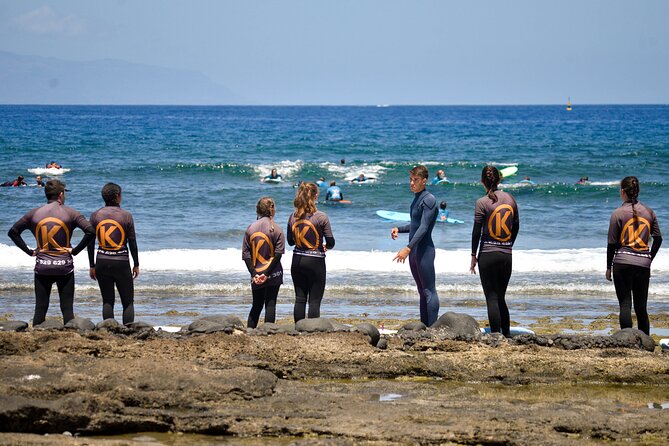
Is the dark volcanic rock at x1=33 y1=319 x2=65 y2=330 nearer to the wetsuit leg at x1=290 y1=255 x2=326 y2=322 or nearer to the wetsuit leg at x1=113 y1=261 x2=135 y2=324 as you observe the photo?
the wetsuit leg at x1=113 y1=261 x2=135 y2=324

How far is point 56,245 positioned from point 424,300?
368 cm

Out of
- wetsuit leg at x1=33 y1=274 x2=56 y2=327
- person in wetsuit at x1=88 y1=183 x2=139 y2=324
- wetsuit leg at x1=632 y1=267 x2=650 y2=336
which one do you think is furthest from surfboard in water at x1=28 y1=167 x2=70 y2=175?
wetsuit leg at x1=632 y1=267 x2=650 y2=336

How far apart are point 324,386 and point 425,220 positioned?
253cm

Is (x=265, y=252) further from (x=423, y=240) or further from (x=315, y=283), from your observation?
(x=423, y=240)

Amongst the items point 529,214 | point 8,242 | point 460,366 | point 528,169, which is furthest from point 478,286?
point 528,169

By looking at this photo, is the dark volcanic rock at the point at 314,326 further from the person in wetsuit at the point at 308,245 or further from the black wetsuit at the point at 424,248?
the black wetsuit at the point at 424,248

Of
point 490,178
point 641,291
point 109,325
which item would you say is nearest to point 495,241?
point 490,178

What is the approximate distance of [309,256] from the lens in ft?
29.7

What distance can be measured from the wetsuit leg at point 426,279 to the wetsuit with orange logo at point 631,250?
1.73 m

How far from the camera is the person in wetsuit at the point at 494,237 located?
344 inches

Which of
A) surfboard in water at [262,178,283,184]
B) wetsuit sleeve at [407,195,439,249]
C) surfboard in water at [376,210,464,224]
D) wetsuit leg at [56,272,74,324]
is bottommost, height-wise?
surfboard in water at [376,210,464,224]

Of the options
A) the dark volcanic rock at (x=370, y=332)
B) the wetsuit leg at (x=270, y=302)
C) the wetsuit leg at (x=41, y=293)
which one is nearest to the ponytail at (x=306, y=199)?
the wetsuit leg at (x=270, y=302)

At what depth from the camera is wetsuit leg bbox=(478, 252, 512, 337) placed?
344 inches

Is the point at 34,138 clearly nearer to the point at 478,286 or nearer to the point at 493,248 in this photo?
the point at 478,286
